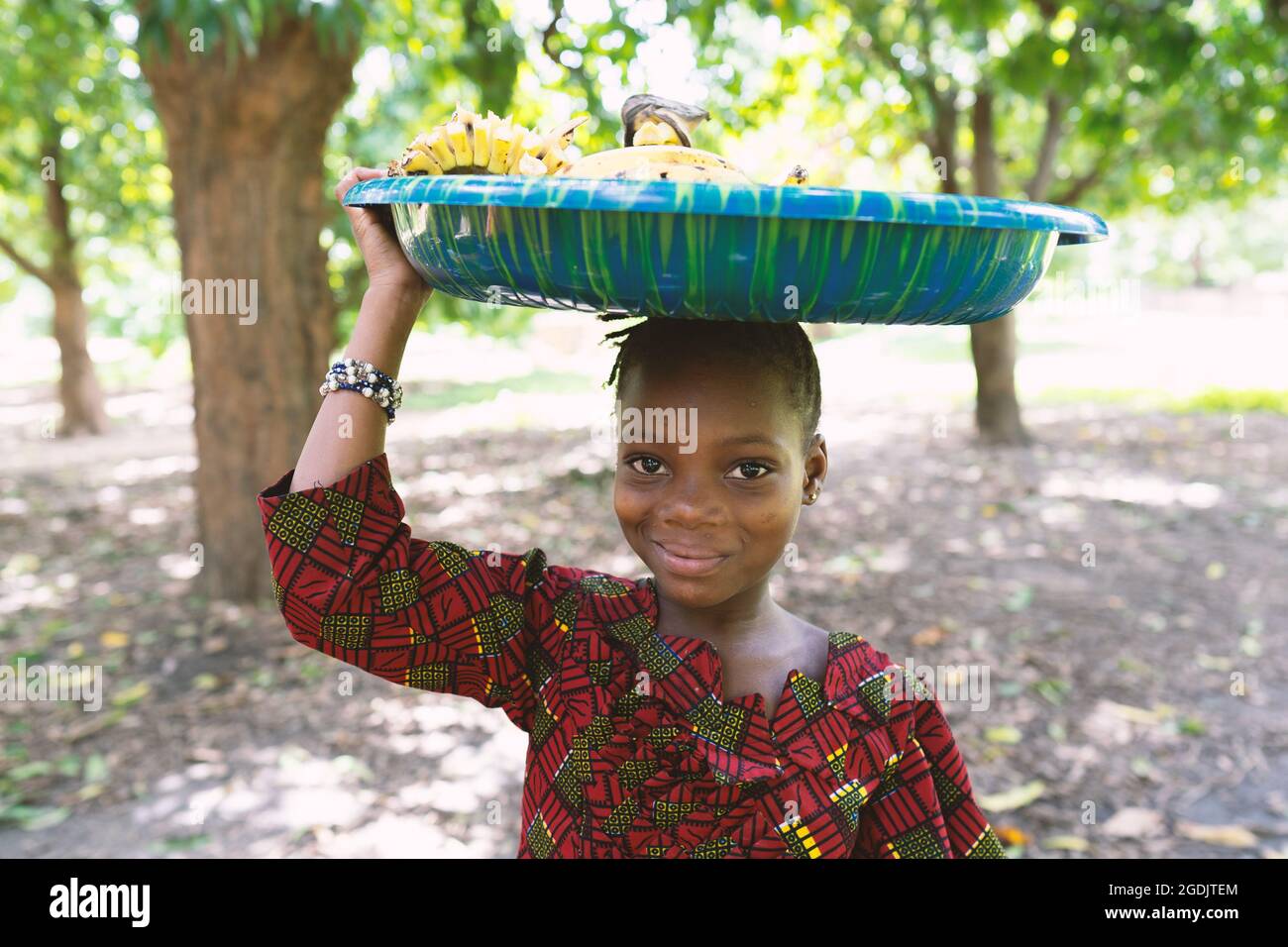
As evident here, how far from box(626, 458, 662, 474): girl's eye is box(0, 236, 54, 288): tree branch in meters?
12.4

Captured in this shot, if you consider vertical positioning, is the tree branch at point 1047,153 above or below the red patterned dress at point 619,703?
above

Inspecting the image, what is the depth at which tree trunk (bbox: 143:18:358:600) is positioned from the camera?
497cm

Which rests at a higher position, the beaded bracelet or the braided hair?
the braided hair

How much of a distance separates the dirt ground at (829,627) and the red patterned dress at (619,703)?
2.22m

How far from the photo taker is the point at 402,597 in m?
1.51

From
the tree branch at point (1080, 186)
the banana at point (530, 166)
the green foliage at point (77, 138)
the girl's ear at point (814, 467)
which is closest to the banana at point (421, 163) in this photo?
Answer: the banana at point (530, 166)

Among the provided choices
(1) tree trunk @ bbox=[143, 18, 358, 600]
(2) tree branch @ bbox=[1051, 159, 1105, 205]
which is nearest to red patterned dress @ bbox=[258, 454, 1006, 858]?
(1) tree trunk @ bbox=[143, 18, 358, 600]

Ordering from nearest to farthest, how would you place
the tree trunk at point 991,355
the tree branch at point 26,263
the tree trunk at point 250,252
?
the tree trunk at point 250,252 → the tree trunk at point 991,355 → the tree branch at point 26,263

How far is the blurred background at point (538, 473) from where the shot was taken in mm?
4012

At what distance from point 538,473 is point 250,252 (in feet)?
14.5

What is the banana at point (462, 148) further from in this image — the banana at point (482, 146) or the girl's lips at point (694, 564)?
the girl's lips at point (694, 564)

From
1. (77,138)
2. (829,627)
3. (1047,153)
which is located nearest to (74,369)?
(77,138)

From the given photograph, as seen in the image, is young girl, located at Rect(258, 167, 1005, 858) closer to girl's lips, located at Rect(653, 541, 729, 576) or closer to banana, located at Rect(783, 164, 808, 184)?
girl's lips, located at Rect(653, 541, 729, 576)

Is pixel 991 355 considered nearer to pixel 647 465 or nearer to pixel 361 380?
pixel 647 465
